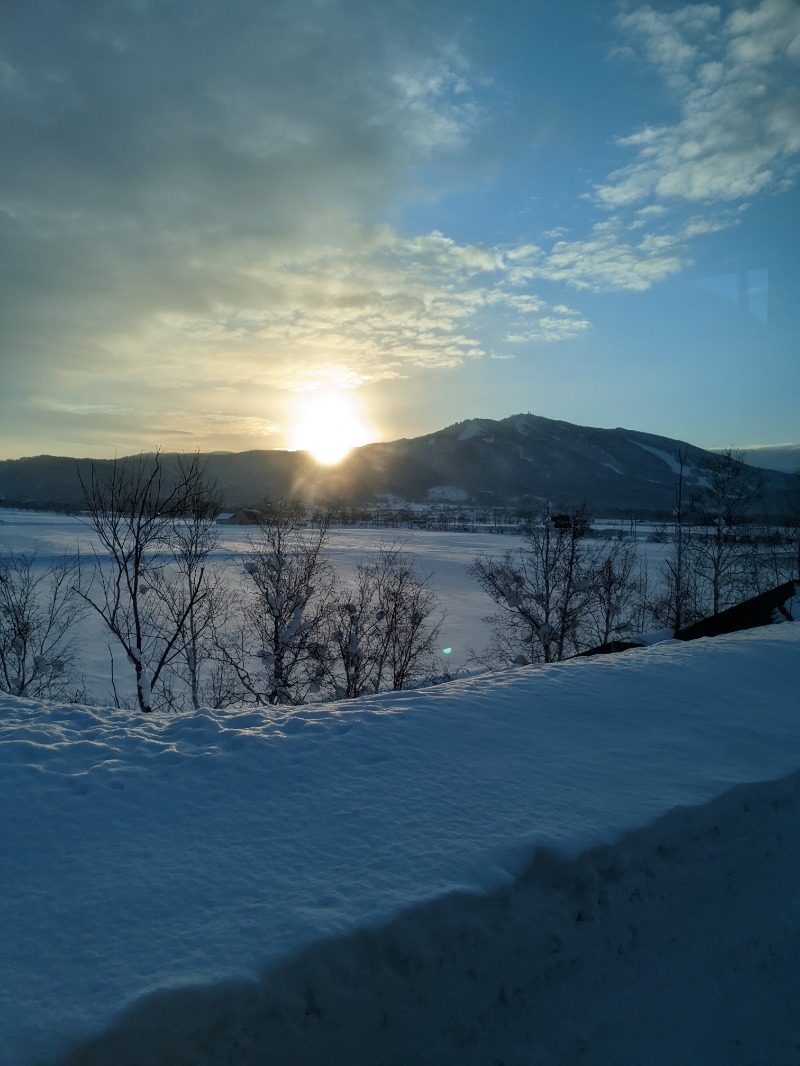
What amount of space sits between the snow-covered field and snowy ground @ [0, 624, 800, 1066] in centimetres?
1

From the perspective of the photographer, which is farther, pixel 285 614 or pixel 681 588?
pixel 681 588

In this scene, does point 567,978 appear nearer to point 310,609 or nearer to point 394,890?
point 394,890

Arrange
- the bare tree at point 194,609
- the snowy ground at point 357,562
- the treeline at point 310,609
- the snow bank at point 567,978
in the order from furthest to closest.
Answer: the snowy ground at point 357,562
the treeline at point 310,609
the bare tree at point 194,609
the snow bank at point 567,978

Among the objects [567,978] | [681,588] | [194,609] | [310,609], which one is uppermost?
[567,978]

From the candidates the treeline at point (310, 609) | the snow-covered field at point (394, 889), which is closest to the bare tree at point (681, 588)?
the treeline at point (310, 609)

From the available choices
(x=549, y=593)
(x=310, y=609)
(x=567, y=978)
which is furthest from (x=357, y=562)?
(x=567, y=978)

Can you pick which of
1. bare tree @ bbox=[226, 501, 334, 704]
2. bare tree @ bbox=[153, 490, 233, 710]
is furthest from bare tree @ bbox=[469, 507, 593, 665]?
bare tree @ bbox=[153, 490, 233, 710]

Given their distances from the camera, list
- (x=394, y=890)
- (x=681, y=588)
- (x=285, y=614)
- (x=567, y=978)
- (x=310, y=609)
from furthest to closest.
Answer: (x=310, y=609)
(x=681, y=588)
(x=285, y=614)
(x=567, y=978)
(x=394, y=890)

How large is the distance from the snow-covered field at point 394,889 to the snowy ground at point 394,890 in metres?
0.01

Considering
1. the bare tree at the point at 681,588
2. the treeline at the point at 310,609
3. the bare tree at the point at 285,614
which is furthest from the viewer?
the bare tree at the point at 681,588

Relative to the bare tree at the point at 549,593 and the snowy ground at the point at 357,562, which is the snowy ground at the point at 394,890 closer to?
the snowy ground at the point at 357,562

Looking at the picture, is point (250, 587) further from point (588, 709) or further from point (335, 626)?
point (588, 709)

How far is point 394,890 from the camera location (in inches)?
120

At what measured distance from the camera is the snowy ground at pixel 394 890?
2559 millimetres
